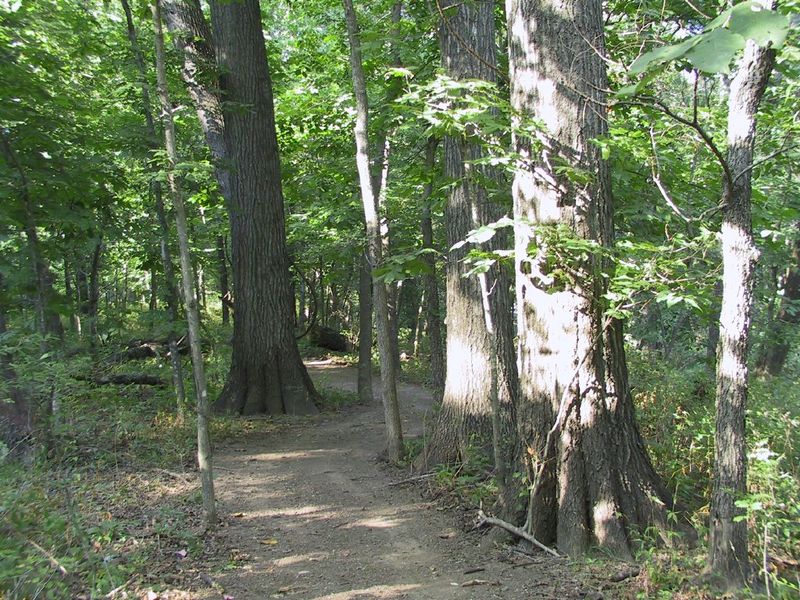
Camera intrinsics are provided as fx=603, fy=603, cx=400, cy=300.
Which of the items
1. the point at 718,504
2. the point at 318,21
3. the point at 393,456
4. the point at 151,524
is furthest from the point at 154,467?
the point at 318,21

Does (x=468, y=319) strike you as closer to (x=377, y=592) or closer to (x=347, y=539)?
(x=347, y=539)

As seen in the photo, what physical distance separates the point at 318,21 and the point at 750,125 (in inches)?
554

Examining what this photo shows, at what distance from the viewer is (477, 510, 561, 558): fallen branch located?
4922mm

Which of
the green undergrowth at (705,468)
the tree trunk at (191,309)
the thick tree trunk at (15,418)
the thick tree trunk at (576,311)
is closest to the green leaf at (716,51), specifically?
the green undergrowth at (705,468)

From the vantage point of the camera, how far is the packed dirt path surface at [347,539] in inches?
180

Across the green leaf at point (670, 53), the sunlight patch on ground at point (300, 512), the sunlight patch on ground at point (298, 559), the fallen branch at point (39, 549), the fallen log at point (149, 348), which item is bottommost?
the sunlight patch on ground at point (298, 559)

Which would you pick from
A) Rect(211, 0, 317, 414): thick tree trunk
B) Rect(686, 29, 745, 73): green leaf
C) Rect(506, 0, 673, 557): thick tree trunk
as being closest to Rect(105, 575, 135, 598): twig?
Rect(506, 0, 673, 557): thick tree trunk

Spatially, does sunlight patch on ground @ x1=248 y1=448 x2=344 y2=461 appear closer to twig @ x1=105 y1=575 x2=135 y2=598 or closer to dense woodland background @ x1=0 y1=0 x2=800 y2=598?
dense woodland background @ x1=0 y1=0 x2=800 y2=598

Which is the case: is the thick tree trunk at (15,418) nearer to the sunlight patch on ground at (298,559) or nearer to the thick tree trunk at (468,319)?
the sunlight patch on ground at (298,559)

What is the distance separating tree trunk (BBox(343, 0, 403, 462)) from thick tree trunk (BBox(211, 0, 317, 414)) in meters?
4.00

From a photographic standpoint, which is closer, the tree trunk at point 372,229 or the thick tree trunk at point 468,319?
the thick tree trunk at point 468,319

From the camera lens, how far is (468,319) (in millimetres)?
7363

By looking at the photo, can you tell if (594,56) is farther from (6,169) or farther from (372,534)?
(6,169)

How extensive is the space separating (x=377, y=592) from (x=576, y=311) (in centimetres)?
266
